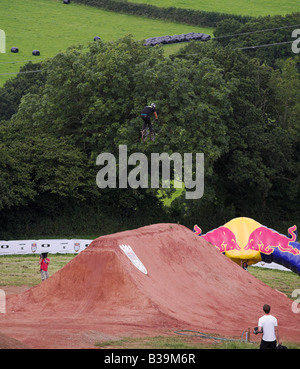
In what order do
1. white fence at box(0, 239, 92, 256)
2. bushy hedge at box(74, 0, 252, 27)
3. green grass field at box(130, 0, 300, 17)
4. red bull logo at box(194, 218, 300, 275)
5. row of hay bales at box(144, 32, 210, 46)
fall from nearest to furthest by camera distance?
red bull logo at box(194, 218, 300, 275) < white fence at box(0, 239, 92, 256) < row of hay bales at box(144, 32, 210, 46) < bushy hedge at box(74, 0, 252, 27) < green grass field at box(130, 0, 300, 17)

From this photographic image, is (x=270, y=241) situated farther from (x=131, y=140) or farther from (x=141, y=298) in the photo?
(x=131, y=140)

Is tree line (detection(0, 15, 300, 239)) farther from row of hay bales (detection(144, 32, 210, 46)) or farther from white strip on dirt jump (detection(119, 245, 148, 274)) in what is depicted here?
row of hay bales (detection(144, 32, 210, 46))

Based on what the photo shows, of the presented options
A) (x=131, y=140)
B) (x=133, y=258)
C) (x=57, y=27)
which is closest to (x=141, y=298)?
(x=133, y=258)

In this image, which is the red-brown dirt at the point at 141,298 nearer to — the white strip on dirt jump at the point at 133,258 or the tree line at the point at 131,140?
the white strip on dirt jump at the point at 133,258

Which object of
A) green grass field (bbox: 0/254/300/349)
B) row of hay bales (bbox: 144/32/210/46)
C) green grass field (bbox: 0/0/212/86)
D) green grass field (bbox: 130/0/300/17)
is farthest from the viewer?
green grass field (bbox: 130/0/300/17)

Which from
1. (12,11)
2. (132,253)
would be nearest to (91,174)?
(132,253)

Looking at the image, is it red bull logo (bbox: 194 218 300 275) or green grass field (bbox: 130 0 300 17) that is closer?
red bull logo (bbox: 194 218 300 275)

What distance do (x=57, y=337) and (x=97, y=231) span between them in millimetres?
34209

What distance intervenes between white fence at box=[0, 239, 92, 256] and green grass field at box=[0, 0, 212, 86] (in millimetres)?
46365

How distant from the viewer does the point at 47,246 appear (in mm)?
45688

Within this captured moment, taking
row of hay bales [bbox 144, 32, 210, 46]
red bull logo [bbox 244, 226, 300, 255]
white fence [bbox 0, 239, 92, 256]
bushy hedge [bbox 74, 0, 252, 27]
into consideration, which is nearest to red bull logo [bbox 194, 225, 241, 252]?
red bull logo [bbox 244, 226, 300, 255]

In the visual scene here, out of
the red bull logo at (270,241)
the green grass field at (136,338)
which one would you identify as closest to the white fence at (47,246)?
the green grass field at (136,338)

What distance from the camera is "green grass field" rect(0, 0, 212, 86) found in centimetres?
8950

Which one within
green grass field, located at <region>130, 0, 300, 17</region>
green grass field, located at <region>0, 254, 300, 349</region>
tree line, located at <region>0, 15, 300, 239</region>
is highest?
green grass field, located at <region>130, 0, 300, 17</region>
